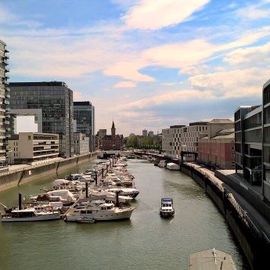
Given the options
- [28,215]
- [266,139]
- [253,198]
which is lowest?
[28,215]

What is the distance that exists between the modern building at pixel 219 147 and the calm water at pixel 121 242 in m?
41.6

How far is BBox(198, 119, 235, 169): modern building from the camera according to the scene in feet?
336

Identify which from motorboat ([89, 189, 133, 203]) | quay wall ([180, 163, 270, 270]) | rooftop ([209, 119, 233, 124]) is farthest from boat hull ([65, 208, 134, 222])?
rooftop ([209, 119, 233, 124])

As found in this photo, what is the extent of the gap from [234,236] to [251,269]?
10509mm

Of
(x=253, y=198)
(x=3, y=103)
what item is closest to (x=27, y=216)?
(x=253, y=198)

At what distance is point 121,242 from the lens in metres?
44.1

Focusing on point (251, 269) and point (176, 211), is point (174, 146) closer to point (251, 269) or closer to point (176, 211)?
point (176, 211)

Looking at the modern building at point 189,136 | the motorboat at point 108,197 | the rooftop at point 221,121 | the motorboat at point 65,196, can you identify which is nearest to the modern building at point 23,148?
the rooftop at point 221,121

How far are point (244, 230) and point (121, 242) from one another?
10.9 m

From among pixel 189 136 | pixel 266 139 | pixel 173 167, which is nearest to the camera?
pixel 266 139

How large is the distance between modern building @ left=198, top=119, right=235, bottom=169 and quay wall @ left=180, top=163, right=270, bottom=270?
3276 cm

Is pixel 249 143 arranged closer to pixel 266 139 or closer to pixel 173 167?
pixel 266 139

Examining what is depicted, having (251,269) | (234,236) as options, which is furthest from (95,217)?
(251,269)

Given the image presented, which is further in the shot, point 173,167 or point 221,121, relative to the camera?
point 221,121
